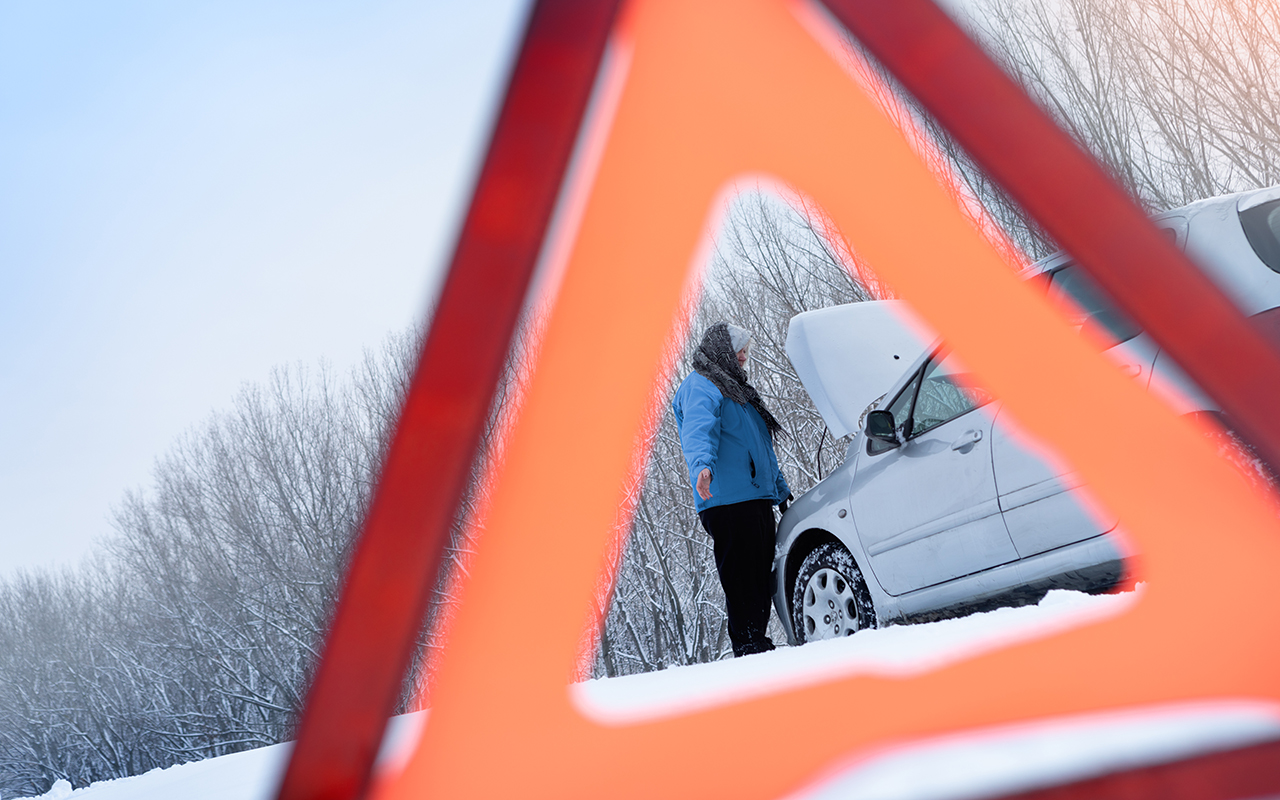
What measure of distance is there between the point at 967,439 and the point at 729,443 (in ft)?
4.43

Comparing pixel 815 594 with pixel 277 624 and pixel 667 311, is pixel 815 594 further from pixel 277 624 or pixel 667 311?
pixel 277 624

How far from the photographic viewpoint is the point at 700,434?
4.21m

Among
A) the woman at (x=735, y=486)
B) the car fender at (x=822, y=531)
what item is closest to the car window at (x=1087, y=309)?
the car fender at (x=822, y=531)

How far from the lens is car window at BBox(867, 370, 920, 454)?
3614 mm

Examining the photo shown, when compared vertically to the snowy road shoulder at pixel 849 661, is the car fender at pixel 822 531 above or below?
above

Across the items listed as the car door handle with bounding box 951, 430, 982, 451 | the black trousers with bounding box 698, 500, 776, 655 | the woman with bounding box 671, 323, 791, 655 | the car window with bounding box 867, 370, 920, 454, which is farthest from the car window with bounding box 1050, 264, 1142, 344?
the black trousers with bounding box 698, 500, 776, 655

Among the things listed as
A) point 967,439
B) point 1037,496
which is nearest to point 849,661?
point 1037,496

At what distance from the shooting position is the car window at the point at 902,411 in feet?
11.9

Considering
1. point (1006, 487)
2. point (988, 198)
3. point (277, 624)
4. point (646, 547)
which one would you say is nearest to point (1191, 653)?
point (1006, 487)

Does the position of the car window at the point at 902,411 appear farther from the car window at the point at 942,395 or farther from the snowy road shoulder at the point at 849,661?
the snowy road shoulder at the point at 849,661

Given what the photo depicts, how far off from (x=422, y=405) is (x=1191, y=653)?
171cm

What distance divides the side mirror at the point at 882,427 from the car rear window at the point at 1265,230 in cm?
136

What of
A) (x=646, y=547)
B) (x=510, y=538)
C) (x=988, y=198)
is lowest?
(x=510, y=538)

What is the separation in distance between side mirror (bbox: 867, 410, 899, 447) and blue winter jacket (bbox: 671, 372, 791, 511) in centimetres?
82
